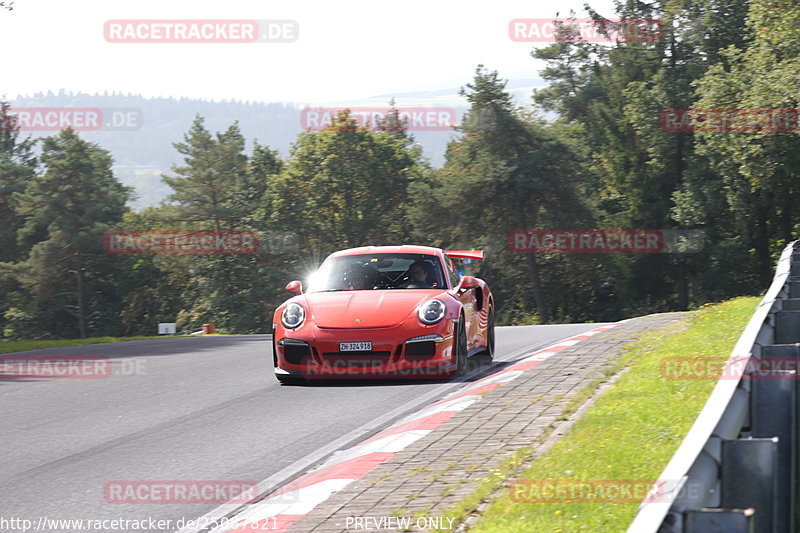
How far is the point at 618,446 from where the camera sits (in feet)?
21.3

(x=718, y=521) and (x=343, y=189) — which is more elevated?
(x=343, y=189)

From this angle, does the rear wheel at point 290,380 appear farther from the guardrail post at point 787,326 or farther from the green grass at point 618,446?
the guardrail post at point 787,326

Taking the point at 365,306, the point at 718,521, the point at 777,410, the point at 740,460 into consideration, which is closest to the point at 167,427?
the point at 365,306

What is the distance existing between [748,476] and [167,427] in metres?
6.56

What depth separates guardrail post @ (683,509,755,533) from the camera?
2.73 metres

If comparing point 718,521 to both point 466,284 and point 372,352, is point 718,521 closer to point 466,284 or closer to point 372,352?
point 372,352

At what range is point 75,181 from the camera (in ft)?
242

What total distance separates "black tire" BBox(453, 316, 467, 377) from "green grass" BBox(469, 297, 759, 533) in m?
1.73

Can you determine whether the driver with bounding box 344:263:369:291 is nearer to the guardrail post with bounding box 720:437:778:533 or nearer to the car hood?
the car hood

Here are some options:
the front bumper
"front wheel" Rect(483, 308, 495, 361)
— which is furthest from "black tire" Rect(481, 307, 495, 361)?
the front bumper

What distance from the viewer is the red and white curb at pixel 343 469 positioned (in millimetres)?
5691

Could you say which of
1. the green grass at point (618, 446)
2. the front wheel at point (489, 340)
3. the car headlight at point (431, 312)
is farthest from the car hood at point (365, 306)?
the green grass at point (618, 446)

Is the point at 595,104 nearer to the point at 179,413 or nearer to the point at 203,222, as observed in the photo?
the point at 203,222

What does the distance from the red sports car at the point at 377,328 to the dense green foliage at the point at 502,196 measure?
23.3 metres
